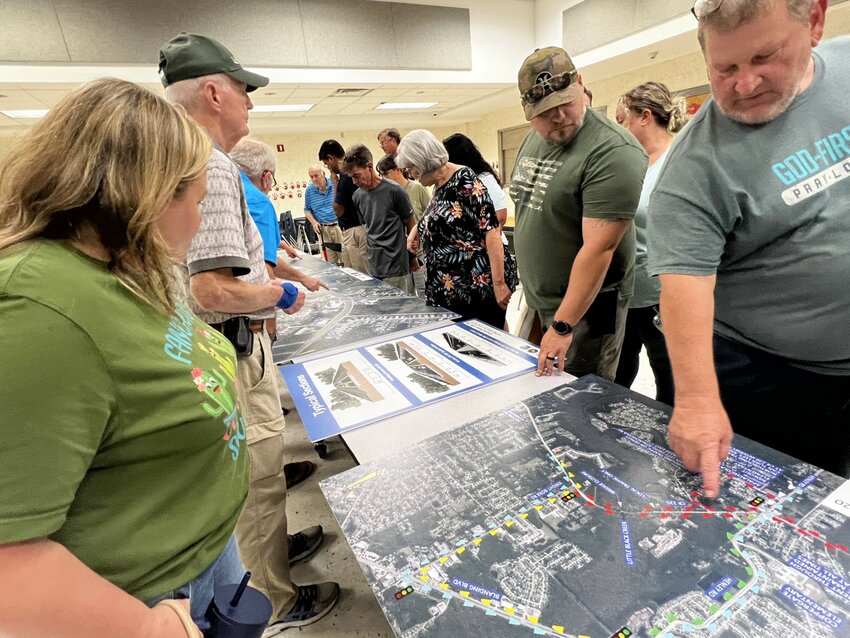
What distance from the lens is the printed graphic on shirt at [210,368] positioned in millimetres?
594

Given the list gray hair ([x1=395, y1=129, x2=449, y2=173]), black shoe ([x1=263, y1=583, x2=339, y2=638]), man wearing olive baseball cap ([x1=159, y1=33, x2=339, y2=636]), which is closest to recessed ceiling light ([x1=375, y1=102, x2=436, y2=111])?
gray hair ([x1=395, y1=129, x2=449, y2=173])

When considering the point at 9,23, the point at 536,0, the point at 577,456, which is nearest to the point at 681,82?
the point at 536,0

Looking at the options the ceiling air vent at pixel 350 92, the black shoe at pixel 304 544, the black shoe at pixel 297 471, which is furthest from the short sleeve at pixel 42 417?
the ceiling air vent at pixel 350 92

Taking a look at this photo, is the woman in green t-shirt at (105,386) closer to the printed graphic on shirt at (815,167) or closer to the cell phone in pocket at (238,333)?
the cell phone in pocket at (238,333)

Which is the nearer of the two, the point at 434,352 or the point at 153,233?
the point at 153,233

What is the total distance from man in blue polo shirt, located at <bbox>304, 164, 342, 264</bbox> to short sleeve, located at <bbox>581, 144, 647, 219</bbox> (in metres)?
3.74

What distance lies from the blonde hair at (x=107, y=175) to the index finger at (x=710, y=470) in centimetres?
93

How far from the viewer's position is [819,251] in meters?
0.82

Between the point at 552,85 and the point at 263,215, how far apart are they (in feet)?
3.34

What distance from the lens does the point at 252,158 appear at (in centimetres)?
189

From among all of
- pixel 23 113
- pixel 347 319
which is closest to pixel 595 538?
pixel 347 319

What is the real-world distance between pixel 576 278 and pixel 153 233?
3.71 feet

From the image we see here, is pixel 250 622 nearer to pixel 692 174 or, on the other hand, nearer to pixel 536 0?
pixel 692 174

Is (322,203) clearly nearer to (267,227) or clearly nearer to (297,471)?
(297,471)
